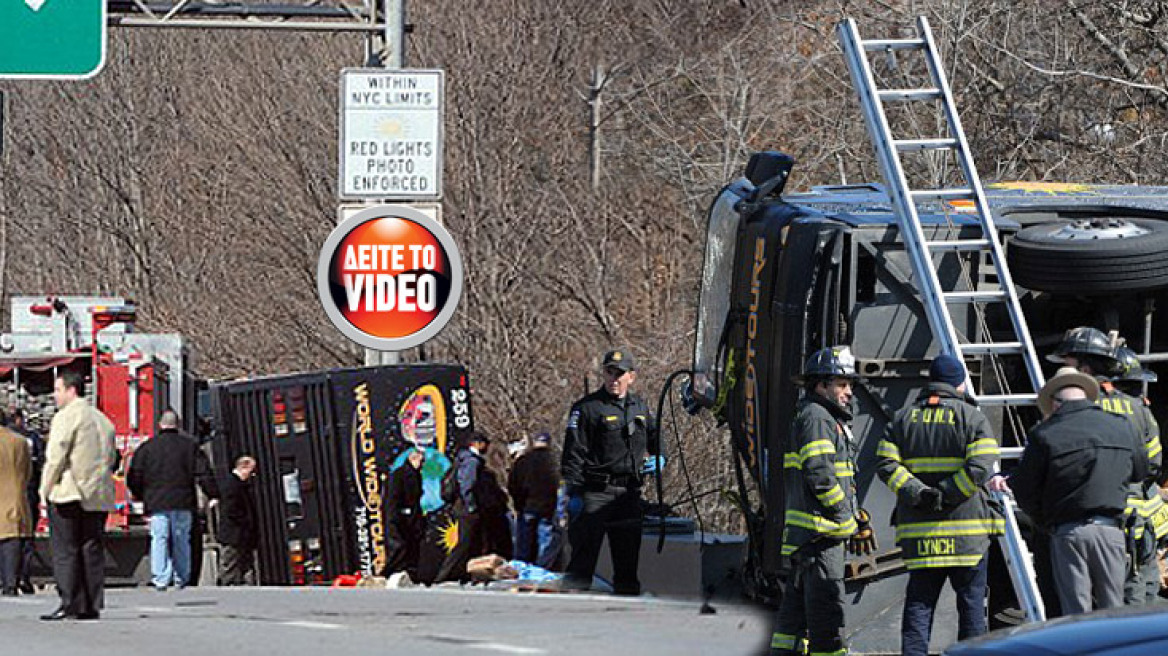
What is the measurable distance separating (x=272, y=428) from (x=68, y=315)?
3.79m

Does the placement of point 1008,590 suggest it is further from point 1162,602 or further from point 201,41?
point 201,41

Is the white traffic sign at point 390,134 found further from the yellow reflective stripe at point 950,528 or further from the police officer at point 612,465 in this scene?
the yellow reflective stripe at point 950,528

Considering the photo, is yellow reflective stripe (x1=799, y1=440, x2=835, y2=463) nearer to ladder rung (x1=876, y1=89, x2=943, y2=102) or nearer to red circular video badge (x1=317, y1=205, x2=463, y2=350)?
ladder rung (x1=876, y1=89, x2=943, y2=102)

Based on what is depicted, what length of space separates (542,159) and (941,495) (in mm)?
20770

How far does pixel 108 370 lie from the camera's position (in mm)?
22391

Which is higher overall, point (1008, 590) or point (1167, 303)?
point (1167, 303)

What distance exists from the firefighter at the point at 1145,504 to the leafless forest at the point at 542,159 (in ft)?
42.2

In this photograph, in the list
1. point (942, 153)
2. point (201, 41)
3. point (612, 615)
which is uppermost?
point (201, 41)

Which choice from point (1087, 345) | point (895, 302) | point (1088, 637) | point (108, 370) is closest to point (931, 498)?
point (1087, 345)

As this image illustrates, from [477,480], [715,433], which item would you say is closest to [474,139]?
[715,433]

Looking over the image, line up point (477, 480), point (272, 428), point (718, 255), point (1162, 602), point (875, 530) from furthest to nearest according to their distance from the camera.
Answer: point (272, 428) < point (477, 480) < point (718, 255) < point (875, 530) < point (1162, 602)

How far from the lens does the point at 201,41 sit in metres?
34.6

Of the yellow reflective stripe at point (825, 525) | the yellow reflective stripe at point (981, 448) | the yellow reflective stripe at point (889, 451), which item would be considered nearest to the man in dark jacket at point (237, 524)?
the yellow reflective stripe at point (825, 525)

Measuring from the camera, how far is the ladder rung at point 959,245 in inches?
412
